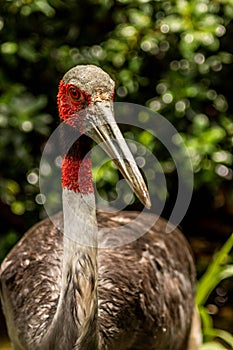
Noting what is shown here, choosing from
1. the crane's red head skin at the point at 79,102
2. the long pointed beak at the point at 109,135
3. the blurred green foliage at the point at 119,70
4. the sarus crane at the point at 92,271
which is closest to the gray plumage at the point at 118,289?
the sarus crane at the point at 92,271

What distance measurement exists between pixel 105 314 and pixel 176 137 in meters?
1.75

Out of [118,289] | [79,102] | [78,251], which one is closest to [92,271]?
[78,251]

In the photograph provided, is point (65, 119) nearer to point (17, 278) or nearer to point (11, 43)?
point (17, 278)

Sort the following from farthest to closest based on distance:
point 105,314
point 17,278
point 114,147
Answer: point 17,278
point 105,314
point 114,147

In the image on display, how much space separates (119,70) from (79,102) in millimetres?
1972

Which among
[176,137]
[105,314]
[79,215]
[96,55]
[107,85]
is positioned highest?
[96,55]

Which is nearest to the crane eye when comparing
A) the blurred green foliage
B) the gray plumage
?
the gray plumage

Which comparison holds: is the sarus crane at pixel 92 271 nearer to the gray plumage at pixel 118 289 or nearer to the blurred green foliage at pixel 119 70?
the gray plumage at pixel 118 289

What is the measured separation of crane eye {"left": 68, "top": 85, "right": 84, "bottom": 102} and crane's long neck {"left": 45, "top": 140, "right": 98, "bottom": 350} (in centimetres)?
18

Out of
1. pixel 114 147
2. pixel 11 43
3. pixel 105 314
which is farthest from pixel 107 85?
pixel 11 43

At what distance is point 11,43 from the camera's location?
515cm

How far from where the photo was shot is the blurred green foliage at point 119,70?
5.14 metres

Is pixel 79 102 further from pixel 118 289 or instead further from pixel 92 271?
pixel 118 289

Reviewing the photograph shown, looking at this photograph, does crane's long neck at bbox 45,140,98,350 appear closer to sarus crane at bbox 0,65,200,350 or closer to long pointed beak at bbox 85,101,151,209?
sarus crane at bbox 0,65,200,350
